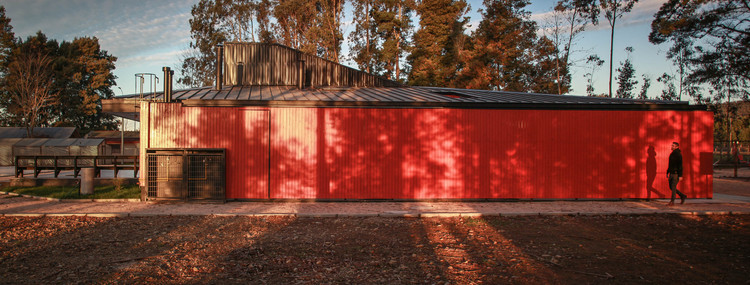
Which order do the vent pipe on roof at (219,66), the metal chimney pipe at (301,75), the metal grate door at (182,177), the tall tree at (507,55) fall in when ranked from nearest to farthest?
1. the metal grate door at (182,177)
2. the vent pipe on roof at (219,66)
3. the metal chimney pipe at (301,75)
4. the tall tree at (507,55)

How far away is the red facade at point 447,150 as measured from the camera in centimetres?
1147

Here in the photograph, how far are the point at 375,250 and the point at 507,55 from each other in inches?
1070

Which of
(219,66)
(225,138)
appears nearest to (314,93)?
(225,138)

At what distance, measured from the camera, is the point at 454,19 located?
106 ft

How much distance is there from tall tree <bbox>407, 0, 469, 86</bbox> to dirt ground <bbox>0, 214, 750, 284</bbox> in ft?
74.3

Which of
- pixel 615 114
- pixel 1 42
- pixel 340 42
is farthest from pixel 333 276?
pixel 1 42

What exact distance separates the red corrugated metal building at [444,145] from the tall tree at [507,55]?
17847 mm

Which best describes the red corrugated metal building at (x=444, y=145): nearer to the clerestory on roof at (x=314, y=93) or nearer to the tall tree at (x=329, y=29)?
the clerestory on roof at (x=314, y=93)

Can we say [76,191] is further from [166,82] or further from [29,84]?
[29,84]

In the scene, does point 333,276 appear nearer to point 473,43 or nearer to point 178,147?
point 178,147

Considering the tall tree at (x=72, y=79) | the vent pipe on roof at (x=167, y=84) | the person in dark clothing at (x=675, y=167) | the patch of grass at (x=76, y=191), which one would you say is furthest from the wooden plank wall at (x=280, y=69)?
the tall tree at (x=72, y=79)

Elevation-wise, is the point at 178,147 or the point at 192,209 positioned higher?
the point at 178,147

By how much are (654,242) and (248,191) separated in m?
10.1

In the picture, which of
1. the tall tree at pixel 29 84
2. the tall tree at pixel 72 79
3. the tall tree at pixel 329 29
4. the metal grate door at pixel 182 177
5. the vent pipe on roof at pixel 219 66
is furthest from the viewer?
the tall tree at pixel 72 79
